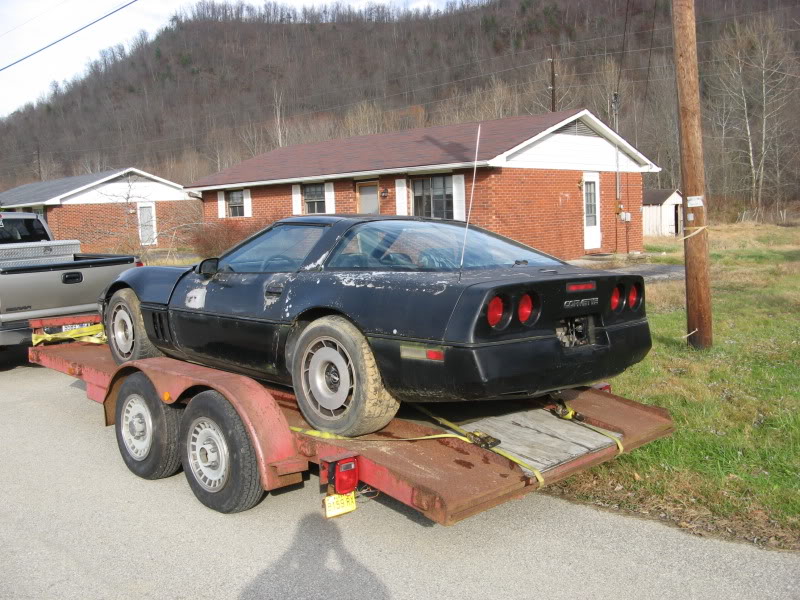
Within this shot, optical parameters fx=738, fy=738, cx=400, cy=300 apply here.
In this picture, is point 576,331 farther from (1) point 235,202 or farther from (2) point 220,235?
(1) point 235,202

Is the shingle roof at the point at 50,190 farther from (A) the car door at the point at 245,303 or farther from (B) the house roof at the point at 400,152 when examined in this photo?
(A) the car door at the point at 245,303

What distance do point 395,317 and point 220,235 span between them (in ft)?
69.2

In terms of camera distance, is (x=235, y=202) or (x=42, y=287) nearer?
(x=42, y=287)

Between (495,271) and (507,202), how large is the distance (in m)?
15.7

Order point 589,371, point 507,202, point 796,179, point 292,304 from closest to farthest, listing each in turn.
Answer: point 589,371
point 292,304
point 507,202
point 796,179

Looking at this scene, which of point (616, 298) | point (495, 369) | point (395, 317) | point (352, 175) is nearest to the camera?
point (495, 369)

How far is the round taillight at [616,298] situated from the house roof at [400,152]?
13925mm

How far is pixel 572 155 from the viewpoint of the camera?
21.9 meters

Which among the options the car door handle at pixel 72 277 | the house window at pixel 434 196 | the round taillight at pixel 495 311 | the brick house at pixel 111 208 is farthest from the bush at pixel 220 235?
the round taillight at pixel 495 311

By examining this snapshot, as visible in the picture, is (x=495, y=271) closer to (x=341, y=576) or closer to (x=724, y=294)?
(x=341, y=576)

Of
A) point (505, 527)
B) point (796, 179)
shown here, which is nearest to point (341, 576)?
point (505, 527)

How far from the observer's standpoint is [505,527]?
4250mm

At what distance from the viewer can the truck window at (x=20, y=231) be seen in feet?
34.6

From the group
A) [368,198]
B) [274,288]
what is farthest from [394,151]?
[274,288]
